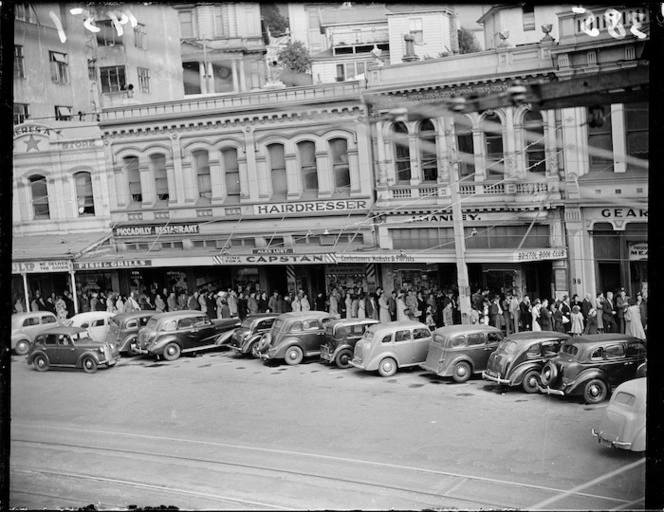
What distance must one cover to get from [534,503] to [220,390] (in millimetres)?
4138

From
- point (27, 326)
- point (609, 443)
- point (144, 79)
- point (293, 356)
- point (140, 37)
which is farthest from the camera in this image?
point (293, 356)

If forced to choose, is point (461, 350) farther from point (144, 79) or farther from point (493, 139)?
point (144, 79)

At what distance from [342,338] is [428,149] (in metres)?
2.90

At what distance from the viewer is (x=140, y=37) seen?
7.07 metres

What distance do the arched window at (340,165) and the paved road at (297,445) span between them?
8.30ft

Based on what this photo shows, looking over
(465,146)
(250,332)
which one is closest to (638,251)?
(465,146)

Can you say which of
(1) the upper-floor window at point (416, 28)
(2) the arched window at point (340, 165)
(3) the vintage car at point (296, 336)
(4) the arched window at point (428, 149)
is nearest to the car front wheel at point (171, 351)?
(3) the vintage car at point (296, 336)

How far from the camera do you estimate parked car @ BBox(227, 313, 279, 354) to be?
418 inches

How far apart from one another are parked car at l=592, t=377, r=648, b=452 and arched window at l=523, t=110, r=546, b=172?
3554 mm

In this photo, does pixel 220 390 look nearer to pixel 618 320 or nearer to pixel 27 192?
pixel 27 192

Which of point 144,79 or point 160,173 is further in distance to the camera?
point 160,173

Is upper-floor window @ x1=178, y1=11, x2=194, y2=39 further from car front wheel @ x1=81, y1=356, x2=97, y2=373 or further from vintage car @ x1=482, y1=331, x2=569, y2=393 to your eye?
vintage car @ x1=482, y1=331, x2=569, y2=393

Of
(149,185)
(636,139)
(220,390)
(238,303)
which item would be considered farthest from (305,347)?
(636,139)

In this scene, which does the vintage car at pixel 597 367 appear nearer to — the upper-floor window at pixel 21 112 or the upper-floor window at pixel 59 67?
the upper-floor window at pixel 59 67
